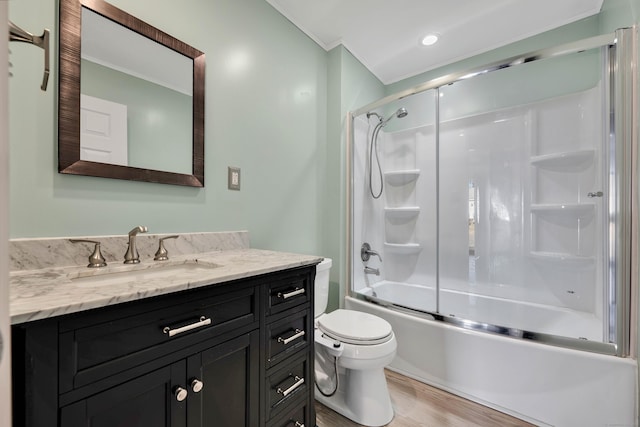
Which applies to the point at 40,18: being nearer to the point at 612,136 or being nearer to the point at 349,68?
the point at 349,68

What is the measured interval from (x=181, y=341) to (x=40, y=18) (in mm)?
1183

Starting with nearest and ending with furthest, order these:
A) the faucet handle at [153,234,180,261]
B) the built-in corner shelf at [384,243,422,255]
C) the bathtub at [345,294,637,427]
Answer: the faucet handle at [153,234,180,261]
the bathtub at [345,294,637,427]
the built-in corner shelf at [384,243,422,255]

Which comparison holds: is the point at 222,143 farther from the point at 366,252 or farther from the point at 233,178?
the point at 366,252

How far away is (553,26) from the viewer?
2.00 meters

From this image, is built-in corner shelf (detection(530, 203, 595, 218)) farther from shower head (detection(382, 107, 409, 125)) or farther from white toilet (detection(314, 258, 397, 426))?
white toilet (detection(314, 258, 397, 426))

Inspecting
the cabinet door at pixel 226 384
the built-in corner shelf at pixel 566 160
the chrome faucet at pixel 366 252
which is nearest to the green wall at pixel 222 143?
the chrome faucet at pixel 366 252

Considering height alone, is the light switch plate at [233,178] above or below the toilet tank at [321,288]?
above

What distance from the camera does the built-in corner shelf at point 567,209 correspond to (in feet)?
6.13

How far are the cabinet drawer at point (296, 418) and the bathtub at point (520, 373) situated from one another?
91cm

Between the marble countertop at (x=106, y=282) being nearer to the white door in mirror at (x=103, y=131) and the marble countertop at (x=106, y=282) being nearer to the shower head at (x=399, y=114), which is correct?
the white door in mirror at (x=103, y=131)

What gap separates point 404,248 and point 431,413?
54.5 inches

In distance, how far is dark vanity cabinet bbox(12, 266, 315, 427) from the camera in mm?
539

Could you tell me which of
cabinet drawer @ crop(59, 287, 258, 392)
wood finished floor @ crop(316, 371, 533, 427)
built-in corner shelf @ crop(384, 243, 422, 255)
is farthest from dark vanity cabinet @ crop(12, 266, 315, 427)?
built-in corner shelf @ crop(384, 243, 422, 255)

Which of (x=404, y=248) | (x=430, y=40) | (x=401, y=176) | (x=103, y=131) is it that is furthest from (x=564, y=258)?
(x=103, y=131)
